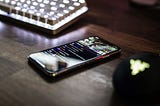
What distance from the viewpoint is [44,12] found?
769 millimetres

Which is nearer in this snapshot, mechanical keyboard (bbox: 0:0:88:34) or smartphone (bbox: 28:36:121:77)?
smartphone (bbox: 28:36:121:77)

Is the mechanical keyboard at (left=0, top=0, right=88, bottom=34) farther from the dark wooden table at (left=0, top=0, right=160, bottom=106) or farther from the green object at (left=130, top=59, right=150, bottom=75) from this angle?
the green object at (left=130, top=59, right=150, bottom=75)

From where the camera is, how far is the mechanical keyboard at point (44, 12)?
74 cm

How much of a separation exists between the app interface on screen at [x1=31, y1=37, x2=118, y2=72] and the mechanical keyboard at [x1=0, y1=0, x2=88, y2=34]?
12cm

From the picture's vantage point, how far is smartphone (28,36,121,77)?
555 mm

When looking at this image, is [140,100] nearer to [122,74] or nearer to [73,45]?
[122,74]

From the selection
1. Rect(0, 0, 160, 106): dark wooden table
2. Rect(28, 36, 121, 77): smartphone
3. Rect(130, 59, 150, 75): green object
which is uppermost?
Rect(130, 59, 150, 75): green object

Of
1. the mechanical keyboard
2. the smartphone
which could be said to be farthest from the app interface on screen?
the mechanical keyboard

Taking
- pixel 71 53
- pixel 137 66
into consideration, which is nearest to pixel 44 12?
pixel 71 53

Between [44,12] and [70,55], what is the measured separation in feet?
0.74

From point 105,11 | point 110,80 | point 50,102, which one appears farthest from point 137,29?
point 50,102

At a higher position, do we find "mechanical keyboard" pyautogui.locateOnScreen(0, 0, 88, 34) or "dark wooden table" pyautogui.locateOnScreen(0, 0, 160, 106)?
"mechanical keyboard" pyautogui.locateOnScreen(0, 0, 88, 34)

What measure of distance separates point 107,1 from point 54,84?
593 mm

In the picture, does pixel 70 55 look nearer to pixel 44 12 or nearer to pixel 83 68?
pixel 83 68
